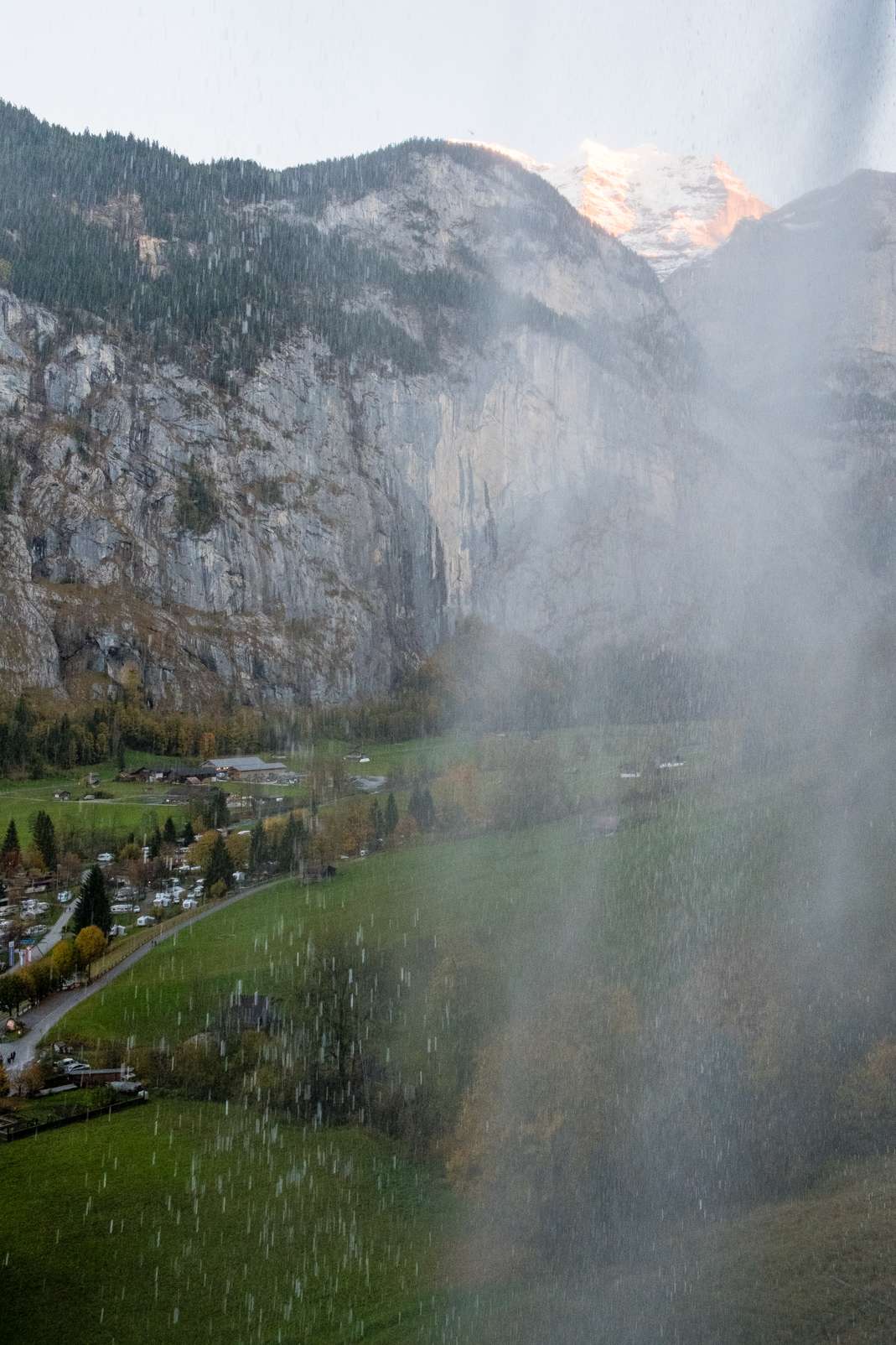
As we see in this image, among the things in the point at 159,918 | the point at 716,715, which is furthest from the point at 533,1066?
the point at 716,715

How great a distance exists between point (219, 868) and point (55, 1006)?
711 centimetres

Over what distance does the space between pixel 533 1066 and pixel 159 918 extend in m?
11.4

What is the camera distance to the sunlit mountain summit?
138 meters

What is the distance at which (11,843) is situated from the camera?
28266 millimetres

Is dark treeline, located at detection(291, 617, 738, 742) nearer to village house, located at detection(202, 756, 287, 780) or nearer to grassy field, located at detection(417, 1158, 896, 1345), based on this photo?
village house, located at detection(202, 756, 287, 780)

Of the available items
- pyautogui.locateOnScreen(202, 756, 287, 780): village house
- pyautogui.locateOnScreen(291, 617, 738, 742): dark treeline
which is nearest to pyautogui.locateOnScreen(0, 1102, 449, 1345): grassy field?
pyautogui.locateOnScreen(202, 756, 287, 780): village house

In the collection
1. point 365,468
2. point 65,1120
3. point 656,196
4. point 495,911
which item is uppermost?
point 656,196

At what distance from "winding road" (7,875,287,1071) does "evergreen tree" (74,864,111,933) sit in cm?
125

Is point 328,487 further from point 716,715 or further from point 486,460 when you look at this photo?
point 716,715

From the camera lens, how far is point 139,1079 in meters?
19.7

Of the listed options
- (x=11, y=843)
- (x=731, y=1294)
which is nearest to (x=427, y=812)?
(x=11, y=843)

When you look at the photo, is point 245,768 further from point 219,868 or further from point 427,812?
point 219,868

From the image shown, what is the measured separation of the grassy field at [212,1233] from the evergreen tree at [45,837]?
10129mm

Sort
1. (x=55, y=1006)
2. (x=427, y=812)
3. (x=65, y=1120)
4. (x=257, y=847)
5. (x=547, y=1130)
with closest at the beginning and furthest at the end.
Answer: (x=547, y=1130) < (x=65, y=1120) < (x=55, y=1006) < (x=257, y=847) < (x=427, y=812)
